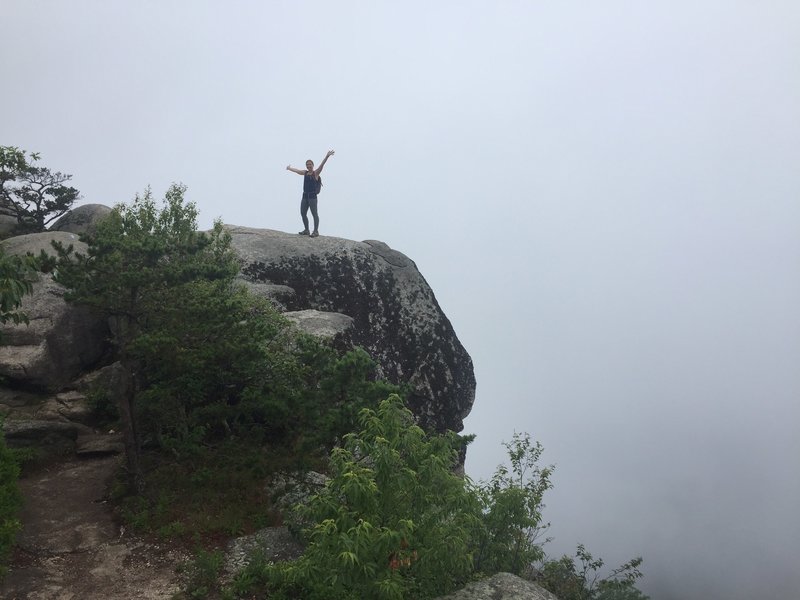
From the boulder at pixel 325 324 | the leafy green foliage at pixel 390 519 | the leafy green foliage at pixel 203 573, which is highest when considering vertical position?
the boulder at pixel 325 324

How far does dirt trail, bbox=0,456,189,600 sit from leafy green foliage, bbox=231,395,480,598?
4.93 m

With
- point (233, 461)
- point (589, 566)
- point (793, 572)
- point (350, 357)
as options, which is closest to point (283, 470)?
point (233, 461)

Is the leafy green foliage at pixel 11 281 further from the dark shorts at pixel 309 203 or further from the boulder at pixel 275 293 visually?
the dark shorts at pixel 309 203

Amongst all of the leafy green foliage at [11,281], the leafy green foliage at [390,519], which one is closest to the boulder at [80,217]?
the leafy green foliage at [11,281]

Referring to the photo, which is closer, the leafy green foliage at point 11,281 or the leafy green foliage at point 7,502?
the leafy green foliage at point 11,281

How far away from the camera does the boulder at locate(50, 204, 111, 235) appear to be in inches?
1366

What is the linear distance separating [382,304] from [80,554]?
1581 cm

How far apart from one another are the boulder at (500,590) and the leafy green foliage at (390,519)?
402mm

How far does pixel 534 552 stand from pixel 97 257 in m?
12.6

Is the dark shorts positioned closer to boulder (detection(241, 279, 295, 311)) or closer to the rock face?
the rock face

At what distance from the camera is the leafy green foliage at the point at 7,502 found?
14133 mm

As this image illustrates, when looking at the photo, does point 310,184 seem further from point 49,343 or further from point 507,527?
point 507,527

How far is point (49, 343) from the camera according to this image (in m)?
23.8

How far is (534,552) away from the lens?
14.9 meters
